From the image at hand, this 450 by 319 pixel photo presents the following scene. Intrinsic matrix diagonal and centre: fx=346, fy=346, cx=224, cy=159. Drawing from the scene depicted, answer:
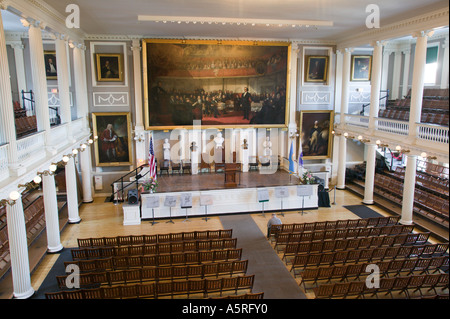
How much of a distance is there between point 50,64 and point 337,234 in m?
17.3

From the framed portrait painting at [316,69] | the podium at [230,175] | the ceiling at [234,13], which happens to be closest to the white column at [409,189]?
the ceiling at [234,13]

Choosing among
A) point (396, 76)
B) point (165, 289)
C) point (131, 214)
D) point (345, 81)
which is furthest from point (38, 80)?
point (396, 76)

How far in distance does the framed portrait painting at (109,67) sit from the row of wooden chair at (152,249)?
11193mm

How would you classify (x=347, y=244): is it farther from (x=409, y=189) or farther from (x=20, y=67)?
(x=20, y=67)

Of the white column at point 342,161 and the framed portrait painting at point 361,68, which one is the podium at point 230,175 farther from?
the framed portrait painting at point 361,68

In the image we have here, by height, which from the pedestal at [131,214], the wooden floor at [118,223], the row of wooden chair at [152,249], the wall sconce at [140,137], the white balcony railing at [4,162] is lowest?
the wooden floor at [118,223]

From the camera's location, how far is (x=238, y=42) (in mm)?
19953

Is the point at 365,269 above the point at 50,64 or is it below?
below

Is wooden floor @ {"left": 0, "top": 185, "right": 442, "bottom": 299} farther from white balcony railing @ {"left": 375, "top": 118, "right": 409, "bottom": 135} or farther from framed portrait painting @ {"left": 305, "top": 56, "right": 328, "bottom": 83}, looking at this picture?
framed portrait painting @ {"left": 305, "top": 56, "right": 328, "bottom": 83}

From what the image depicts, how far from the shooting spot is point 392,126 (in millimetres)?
16516

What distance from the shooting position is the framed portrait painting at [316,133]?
21984 millimetres

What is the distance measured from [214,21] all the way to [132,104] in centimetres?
767

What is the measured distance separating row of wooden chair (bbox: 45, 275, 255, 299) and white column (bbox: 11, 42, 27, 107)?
1483 cm

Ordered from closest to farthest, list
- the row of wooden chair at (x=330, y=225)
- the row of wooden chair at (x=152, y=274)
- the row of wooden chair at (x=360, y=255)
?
the row of wooden chair at (x=152, y=274), the row of wooden chair at (x=360, y=255), the row of wooden chair at (x=330, y=225)
